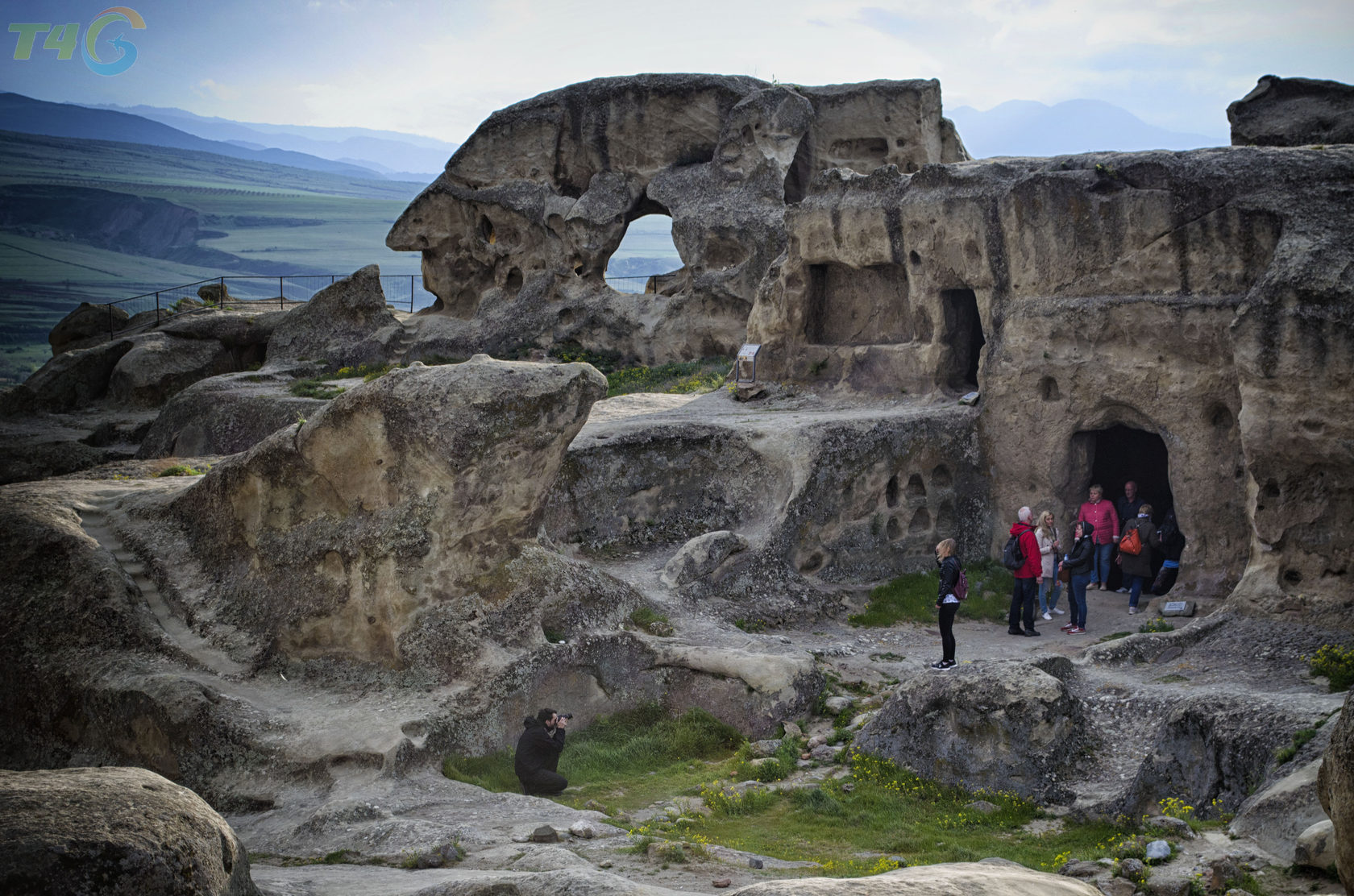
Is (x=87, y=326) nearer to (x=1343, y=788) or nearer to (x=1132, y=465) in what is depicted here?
(x=1132, y=465)

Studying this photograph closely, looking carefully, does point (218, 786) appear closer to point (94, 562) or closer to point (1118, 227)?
point (94, 562)

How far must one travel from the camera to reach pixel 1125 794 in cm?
1059

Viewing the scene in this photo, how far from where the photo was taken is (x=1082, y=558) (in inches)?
646

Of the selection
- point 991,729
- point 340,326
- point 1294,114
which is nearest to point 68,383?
point 340,326

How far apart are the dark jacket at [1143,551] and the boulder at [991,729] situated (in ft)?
18.7

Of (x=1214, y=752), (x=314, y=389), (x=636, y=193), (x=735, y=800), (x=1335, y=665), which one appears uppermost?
(x=636, y=193)

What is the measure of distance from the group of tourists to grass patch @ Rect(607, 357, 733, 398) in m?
8.39

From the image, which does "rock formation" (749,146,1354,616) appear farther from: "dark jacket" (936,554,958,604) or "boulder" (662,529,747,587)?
"boulder" (662,529,747,587)

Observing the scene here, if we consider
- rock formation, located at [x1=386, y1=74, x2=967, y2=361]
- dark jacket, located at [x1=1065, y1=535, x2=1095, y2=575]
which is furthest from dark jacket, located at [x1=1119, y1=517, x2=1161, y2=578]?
rock formation, located at [x1=386, y1=74, x2=967, y2=361]

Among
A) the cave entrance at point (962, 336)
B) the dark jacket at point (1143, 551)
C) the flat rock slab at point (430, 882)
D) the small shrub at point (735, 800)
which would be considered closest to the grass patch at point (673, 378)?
the cave entrance at point (962, 336)

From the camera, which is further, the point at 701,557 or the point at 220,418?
the point at 220,418

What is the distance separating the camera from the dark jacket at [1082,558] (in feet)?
53.8

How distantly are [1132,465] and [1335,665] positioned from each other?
25.4ft

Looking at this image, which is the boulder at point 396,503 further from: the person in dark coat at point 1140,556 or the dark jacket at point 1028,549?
the person in dark coat at point 1140,556
